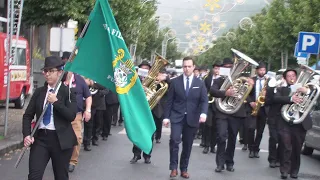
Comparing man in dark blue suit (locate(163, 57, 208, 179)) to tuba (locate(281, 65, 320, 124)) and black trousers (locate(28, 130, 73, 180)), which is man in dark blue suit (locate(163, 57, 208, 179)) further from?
black trousers (locate(28, 130, 73, 180))

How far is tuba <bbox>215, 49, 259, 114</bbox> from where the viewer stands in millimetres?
9922

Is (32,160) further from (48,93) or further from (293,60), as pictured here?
(293,60)

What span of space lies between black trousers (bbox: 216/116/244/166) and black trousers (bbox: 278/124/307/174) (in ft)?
2.89

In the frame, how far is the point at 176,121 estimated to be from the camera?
9031 mm

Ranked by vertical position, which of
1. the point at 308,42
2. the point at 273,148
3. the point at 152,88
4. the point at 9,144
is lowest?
the point at 9,144

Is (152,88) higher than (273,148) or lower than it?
higher

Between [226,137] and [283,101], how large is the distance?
1.20m

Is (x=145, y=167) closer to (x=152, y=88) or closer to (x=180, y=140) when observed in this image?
(x=180, y=140)

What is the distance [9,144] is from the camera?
11.3 metres

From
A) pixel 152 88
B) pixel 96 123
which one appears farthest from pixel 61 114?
pixel 96 123

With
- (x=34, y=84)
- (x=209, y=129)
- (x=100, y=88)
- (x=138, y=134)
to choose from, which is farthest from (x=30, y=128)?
(x=34, y=84)

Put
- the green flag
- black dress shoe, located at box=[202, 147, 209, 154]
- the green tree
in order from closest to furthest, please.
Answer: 1. the green flag
2. black dress shoe, located at box=[202, 147, 209, 154]
3. the green tree

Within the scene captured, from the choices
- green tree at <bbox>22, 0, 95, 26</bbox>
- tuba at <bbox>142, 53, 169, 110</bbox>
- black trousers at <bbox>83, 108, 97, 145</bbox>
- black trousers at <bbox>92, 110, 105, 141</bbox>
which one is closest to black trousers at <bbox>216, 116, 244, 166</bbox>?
tuba at <bbox>142, 53, 169, 110</bbox>

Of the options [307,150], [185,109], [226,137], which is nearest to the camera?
[185,109]
